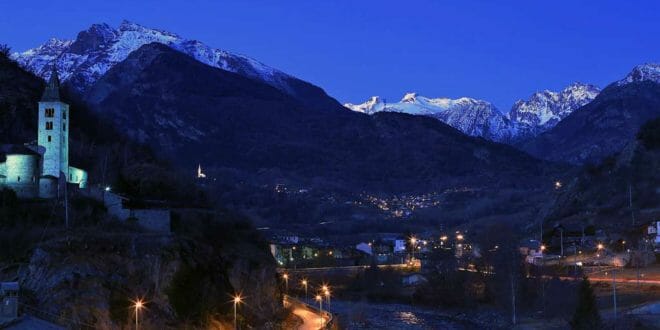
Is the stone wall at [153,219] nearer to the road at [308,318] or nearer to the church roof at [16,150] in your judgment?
the church roof at [16,150]

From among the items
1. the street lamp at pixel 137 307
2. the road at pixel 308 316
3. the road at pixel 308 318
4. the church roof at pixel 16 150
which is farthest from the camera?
the road at pixel 308 316

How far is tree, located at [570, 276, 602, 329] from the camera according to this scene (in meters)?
61.7

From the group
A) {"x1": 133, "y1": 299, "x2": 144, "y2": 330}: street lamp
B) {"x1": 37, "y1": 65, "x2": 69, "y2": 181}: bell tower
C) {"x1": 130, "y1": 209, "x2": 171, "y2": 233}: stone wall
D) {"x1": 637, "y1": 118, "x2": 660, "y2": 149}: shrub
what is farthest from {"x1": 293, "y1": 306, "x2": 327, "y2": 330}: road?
{"x1": 637, "y1": 118, "x2": 660, "y2": 149}: shrub

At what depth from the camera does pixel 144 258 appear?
5400 centimetres

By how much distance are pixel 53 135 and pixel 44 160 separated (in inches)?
77.1

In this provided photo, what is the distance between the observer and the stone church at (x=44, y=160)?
2393 inches

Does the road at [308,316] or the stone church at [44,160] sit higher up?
the stone church at [44,160]

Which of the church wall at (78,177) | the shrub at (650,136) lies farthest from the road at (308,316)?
the shrub at (650,136)

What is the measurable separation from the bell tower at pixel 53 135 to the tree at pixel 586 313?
127 feet

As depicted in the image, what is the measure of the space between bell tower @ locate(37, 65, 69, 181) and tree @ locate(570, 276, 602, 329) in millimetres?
38726

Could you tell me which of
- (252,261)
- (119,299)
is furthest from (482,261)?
(119,299)

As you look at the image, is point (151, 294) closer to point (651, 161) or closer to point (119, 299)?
point (119, 299)

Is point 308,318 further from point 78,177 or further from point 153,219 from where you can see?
point 78,177

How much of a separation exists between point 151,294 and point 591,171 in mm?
107407
